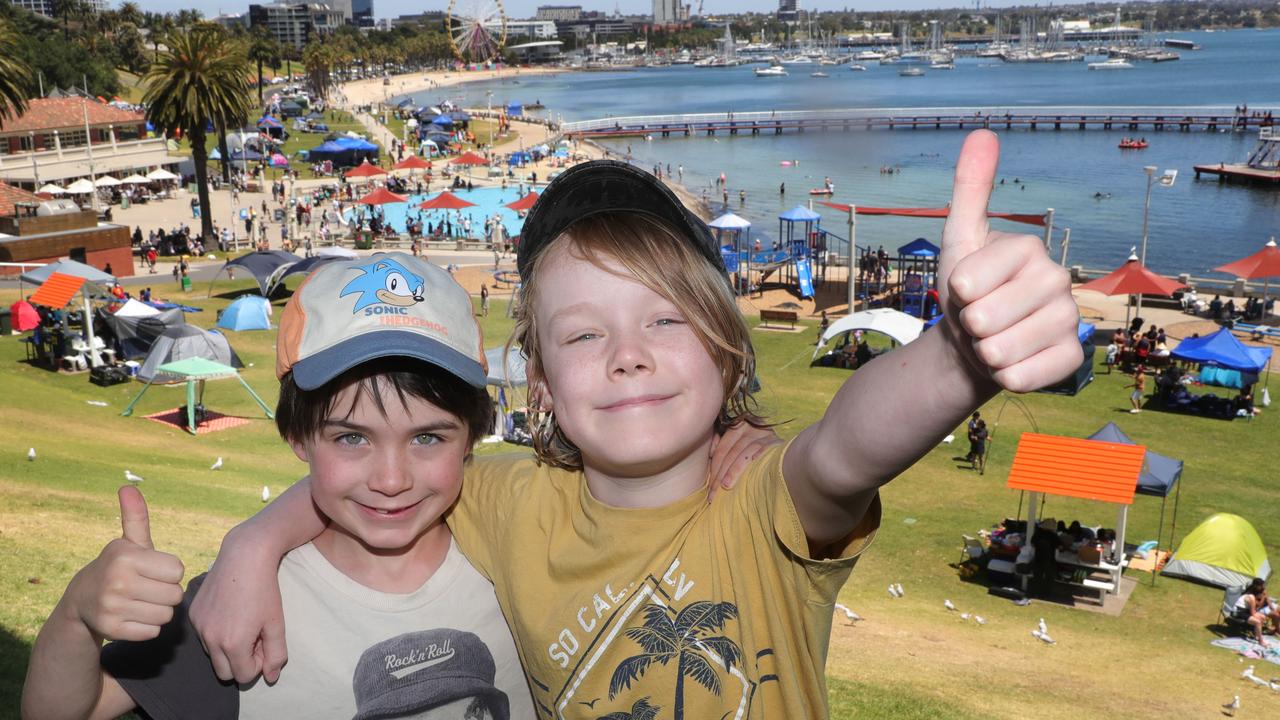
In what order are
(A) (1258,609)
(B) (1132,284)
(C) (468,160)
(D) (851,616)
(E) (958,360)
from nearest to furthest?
(E) (958,360) < (D) (851,616) < (A) (1258,609) < (B) (1132,284) < (C) (468,160)

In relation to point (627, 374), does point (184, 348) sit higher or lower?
lower

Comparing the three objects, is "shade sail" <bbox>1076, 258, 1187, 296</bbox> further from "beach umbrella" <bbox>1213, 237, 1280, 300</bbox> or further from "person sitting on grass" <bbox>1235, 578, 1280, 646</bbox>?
"person sitting on grass" <bbox>1235, 578, 1280, 646</bbox>

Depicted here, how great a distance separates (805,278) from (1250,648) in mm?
25543

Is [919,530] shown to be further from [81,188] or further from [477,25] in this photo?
[477,25]

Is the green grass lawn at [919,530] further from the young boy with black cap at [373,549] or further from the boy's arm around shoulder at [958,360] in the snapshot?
the young boy with black cap at [373,549]

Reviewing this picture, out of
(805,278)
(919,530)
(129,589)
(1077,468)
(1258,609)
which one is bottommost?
(919,530)

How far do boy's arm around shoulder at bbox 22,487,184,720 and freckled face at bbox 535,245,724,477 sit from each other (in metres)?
0.99

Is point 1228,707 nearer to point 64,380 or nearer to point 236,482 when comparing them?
point 236,482

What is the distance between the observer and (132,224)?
46.4 metres

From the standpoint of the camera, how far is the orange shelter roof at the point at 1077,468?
543 inches

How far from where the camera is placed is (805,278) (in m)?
37.3

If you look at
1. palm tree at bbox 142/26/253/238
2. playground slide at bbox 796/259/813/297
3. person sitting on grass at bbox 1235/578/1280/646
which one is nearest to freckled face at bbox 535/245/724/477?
person sitting on grass at bbox 1235/578/1280/646

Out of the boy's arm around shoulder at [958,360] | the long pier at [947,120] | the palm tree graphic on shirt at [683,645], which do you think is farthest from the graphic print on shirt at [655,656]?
the long pier at [947,120]

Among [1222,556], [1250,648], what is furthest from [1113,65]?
[1250,648]
